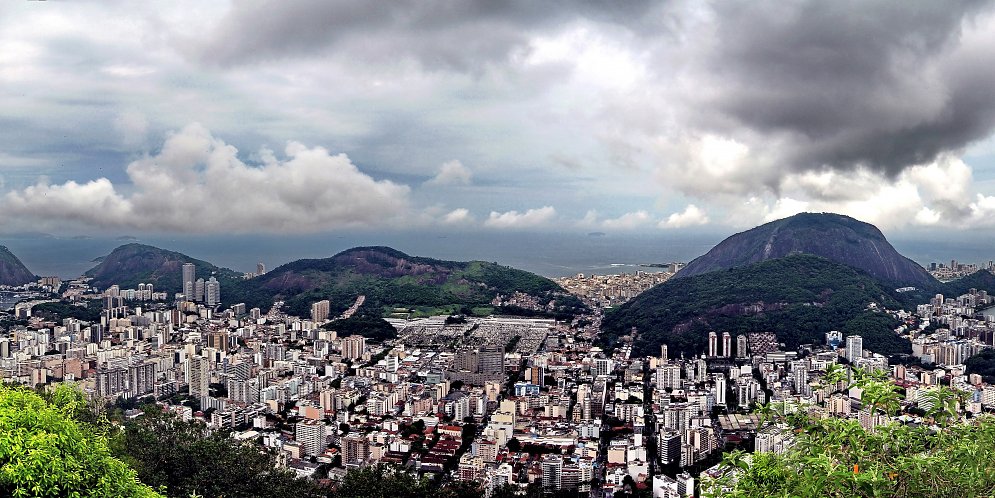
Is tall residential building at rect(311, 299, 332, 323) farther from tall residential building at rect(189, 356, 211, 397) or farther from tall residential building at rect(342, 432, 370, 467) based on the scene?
tall residential building at rect(342, 432, 370, 467)

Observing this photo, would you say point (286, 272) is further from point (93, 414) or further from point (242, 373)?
point (93, 414)

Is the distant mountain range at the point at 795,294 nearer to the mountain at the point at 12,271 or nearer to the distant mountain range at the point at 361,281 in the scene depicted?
the distant mountain range at the point at 361,281

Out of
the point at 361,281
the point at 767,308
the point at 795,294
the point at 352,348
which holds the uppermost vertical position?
the point at 361,281

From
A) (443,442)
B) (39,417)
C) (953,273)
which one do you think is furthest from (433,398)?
(953,273)

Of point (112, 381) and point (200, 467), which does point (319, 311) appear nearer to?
point (112, 381)

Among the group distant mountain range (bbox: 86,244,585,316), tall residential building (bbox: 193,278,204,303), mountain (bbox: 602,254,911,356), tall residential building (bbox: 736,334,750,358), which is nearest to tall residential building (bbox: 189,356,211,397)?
distant mountain range (bbox: 86,244,585,316)

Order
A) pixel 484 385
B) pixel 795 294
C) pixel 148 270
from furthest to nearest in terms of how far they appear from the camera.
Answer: pixel 148 270
pixel 795 294
pixel 484 385

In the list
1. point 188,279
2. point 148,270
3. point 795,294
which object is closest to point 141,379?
point 188,279
